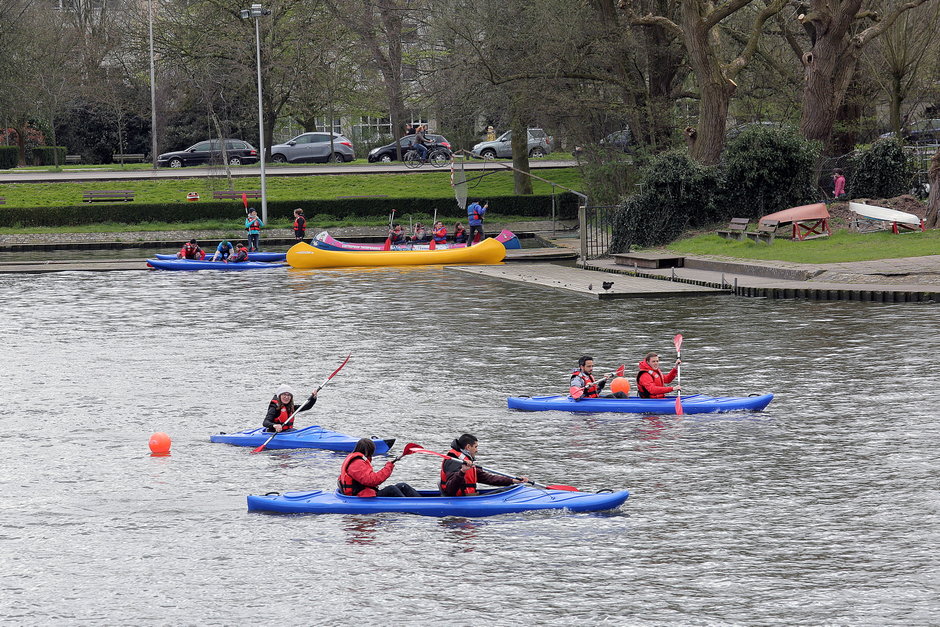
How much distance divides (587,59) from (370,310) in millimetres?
20996

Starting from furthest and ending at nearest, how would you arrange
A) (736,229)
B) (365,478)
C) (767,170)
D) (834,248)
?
(767,170) < (736,229) < (834,248) < (365,478)

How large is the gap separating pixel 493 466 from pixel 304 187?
4511 centimetres

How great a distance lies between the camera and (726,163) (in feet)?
128

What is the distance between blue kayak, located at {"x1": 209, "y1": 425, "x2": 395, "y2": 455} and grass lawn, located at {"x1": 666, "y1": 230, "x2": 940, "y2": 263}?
1926 centimetres

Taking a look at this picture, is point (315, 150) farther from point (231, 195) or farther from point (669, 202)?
point (669, 202)

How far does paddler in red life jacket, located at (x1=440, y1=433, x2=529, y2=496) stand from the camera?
12555 mm

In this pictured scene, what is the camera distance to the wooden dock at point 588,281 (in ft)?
97.0

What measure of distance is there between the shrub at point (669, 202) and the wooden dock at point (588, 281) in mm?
3321

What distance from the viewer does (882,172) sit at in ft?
127

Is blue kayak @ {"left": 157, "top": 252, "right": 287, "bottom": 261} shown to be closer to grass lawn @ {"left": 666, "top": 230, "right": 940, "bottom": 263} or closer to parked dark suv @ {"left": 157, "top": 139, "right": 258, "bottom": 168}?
grass lawn @ {"left": 666, "top": 230, "right": 940, "bottom": 263}

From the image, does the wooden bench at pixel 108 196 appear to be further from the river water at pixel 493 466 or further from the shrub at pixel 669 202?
the river water at pixel 493 466

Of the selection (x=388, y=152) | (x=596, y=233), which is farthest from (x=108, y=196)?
(x=596, y=233)

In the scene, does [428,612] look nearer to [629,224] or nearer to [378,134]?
[629,224]

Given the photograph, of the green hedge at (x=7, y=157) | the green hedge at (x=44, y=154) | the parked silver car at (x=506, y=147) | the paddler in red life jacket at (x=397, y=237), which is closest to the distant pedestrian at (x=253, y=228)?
the paddler in red life jacket at (x=397, y=237)
